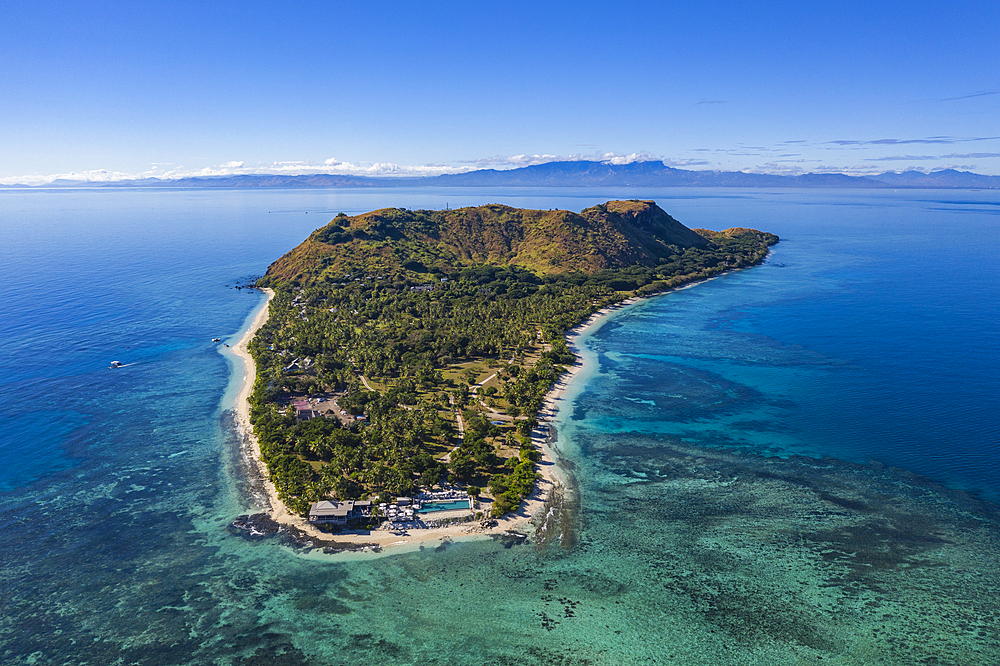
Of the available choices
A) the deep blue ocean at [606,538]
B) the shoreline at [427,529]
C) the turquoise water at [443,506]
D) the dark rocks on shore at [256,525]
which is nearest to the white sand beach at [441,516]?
the shoreline at [427,529]

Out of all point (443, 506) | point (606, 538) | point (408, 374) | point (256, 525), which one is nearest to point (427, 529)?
point (443, 506)

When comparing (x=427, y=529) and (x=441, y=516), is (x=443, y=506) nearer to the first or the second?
(x=441, y=516)

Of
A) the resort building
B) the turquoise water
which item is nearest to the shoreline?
the resort building

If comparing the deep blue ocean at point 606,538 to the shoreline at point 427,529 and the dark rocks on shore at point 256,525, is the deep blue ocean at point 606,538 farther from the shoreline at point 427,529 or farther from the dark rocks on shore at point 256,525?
the shoreline at point 427,529

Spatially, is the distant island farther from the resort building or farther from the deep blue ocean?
the deep blue ocean

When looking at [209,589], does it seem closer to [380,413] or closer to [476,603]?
[476,603]

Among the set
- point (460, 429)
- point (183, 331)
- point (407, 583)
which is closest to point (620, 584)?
point (407, 583)
